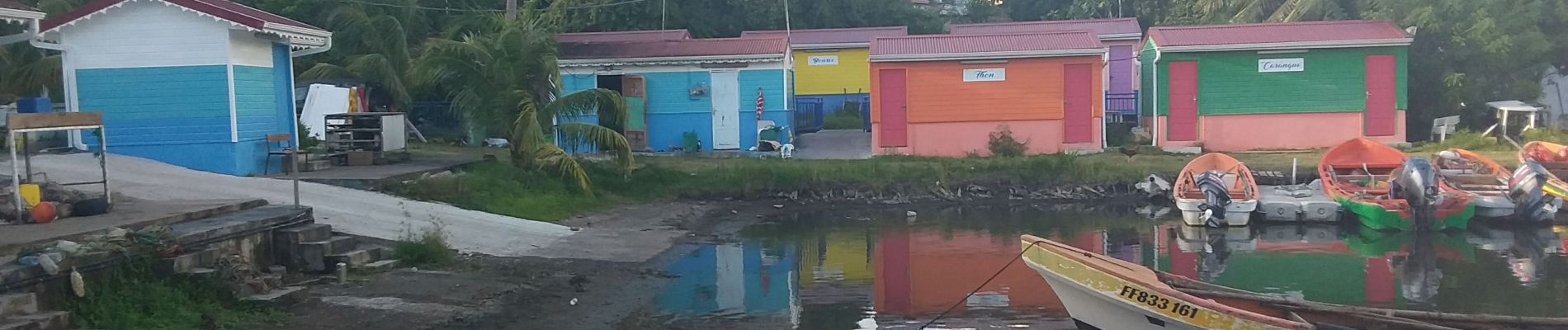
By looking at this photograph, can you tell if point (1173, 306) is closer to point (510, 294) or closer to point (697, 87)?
point (510, 294)

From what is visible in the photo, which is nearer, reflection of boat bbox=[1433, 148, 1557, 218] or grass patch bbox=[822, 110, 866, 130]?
reflection of boat bbox=[1433, 148, 1557, 218]

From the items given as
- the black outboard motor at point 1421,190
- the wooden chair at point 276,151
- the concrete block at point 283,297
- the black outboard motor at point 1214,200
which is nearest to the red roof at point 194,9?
the wooden chair at point 276,151

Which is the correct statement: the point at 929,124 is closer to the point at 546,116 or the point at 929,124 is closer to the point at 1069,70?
the point at 1069,70

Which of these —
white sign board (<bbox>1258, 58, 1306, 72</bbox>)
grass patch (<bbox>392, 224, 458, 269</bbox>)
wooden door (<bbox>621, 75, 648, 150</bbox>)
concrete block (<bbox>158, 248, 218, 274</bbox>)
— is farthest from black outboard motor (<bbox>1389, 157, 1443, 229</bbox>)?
concrete block (<bbox>158, 248, 218, 274</bbox>)

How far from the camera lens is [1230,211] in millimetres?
19562

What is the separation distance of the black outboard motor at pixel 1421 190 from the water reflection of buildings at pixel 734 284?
949cm

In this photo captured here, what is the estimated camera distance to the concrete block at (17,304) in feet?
26.6

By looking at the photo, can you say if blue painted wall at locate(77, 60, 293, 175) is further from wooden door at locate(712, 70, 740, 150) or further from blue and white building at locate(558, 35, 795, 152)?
wooden door at locate(712, 70, 740, 150)

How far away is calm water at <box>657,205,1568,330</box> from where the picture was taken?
1241 centimetres

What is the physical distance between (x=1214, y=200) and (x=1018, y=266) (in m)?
5.80

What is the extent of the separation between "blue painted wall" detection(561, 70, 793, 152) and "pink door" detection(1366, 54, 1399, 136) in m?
12.8

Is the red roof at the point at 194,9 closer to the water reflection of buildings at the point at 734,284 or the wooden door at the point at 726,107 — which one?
the water reflection of buildings at the point at 734,284

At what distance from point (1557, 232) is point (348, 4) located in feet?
78.3

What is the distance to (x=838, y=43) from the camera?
3706 centimetres
